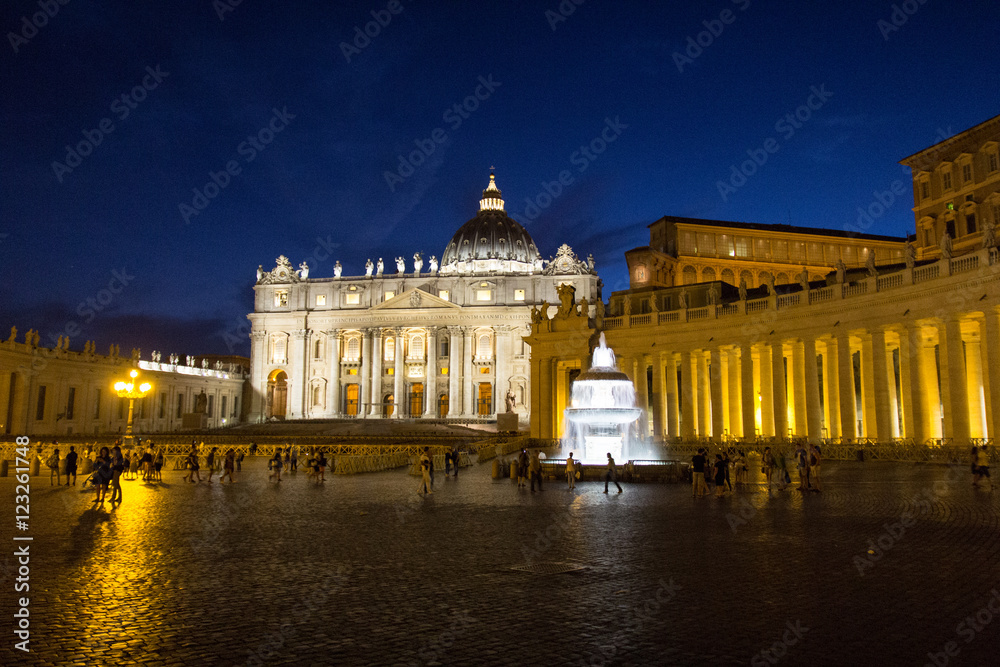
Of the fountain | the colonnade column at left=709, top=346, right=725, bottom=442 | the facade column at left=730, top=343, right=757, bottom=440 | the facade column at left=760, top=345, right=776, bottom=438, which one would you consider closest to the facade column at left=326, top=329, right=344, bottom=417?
the colonnade column at left=709, top=346, right=725, bottom=442

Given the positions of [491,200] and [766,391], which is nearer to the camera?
[766,391]

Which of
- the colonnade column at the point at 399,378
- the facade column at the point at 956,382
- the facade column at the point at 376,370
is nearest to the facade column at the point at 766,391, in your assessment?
the facade column at the point at 956,382

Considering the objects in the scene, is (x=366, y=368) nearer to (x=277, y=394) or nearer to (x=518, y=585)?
(x=277, y=394)

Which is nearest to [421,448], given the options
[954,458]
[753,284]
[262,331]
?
[954,458]

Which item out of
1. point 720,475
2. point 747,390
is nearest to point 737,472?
point 720,475

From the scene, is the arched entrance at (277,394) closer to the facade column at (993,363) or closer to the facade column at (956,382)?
the facade column at (956,382)

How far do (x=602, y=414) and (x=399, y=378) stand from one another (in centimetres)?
6936

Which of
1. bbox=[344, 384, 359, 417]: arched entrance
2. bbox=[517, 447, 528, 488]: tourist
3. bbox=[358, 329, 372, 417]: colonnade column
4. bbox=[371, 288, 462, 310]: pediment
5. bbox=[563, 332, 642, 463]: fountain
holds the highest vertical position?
bbox=[371, 288, 462, 310]: pediment

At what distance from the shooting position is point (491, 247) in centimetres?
11412

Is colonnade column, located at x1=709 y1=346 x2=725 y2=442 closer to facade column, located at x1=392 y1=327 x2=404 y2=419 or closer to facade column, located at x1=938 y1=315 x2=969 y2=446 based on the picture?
facade column, located at x1=938 y1=315 x2=969 y2=446

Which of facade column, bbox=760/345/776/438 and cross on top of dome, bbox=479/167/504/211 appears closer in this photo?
facade column, bbox=760/345/776/438

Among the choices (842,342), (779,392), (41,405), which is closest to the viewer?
(842,342)

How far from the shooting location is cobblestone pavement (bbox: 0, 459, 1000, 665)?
6719mm

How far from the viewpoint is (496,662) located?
637cm
